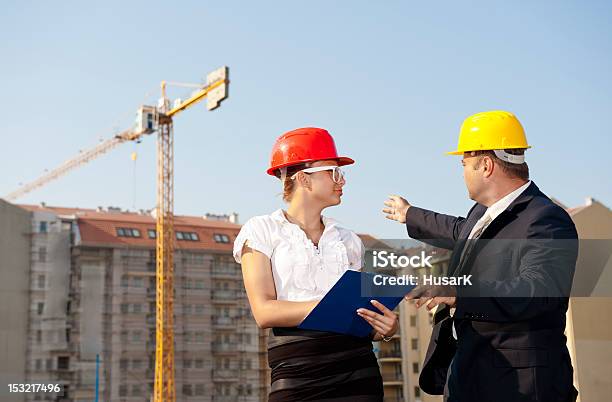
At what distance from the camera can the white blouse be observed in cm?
234

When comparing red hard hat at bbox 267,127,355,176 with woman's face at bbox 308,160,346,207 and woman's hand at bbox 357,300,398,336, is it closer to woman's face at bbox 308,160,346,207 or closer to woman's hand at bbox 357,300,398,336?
woman's face at bbox 308,160,346,207

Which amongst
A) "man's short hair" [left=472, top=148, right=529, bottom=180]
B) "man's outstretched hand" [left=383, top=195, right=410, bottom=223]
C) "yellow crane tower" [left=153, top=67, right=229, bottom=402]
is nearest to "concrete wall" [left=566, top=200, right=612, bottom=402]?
"man's outstretched hand" [left=383, top=195, right=410, bottom=223]

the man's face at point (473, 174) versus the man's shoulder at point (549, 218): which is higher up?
the man's face at point (473, 174)

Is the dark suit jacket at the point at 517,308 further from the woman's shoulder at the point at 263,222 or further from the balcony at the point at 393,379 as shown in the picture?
the balcony at the point at 393,379

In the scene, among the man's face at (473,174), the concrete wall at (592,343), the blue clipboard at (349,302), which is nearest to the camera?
the blue clipboard at (349,302)

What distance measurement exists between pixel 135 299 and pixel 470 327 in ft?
150

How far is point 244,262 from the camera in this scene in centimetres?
237

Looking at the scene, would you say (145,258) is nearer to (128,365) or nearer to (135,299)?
(135,299)

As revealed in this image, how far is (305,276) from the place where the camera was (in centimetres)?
235

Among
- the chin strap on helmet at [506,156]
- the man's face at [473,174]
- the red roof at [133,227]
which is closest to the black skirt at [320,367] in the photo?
the man's face at [473,174]

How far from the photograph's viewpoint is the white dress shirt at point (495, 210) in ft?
8.03

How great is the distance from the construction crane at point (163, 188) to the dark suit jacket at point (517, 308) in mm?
45589

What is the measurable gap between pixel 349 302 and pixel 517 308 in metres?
0.45

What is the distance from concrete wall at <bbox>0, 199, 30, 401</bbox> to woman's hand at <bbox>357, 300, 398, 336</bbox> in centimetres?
4395
